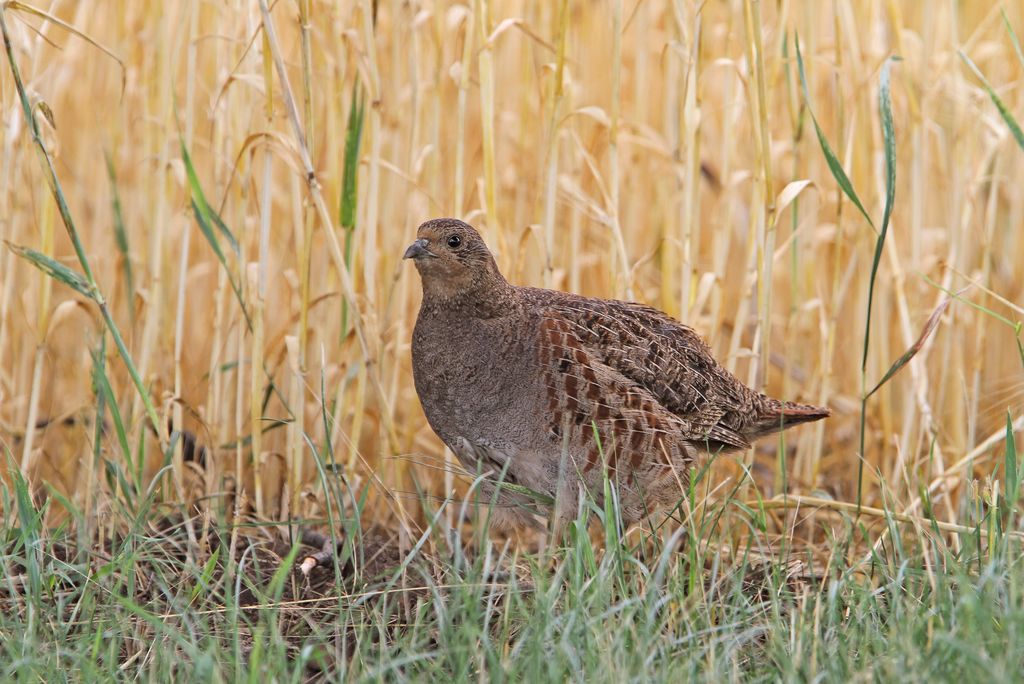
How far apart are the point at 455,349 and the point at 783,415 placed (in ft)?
3.87

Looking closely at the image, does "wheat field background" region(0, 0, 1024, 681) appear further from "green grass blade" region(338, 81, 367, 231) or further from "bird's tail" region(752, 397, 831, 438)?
"bird's tail" region(752, 397, 831, 438)

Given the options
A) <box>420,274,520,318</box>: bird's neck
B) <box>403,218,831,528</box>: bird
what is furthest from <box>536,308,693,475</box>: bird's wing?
<box>420,274,520,318</box>: bird's neck

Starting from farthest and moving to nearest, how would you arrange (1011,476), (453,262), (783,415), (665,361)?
1. (783,415)
2. (665,361)
3. (453,262)
4. (1011,476)

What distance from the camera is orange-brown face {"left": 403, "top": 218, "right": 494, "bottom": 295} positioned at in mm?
3510

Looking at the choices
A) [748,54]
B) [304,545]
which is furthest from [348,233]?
[748,54]

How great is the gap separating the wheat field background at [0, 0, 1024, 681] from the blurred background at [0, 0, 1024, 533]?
22 mm

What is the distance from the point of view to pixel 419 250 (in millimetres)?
3449

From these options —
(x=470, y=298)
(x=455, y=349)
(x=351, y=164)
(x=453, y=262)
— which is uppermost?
(x=351, y=164)

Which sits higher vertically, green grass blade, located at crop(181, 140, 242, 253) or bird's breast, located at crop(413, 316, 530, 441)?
green grass blade, located at crop(181, 140, 242, 253)

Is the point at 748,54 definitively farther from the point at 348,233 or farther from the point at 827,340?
the point at 348,233

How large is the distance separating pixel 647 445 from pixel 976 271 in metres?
2.12

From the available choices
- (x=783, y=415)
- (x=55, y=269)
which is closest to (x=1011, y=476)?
(x=783, y=415)

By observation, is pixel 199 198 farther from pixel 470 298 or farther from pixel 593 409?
pixel 593 409

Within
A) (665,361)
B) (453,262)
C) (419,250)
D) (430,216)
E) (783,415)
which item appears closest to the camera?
(419,250)
